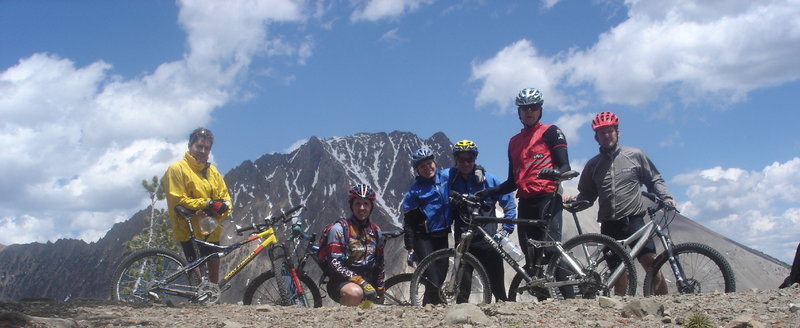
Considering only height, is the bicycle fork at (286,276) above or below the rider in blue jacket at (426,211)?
below

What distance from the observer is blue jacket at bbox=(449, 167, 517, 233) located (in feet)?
23.7

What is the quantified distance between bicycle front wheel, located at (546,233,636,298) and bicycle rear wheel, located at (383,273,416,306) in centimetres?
186

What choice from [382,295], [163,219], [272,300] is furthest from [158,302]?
[163,219]

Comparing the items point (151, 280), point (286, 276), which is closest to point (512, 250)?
point (286, 276)

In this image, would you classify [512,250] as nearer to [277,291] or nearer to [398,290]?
[398,290]

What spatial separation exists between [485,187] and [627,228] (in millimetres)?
1781

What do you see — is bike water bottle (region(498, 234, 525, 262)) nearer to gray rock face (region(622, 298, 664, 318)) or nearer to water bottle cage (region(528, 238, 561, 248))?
water bottle cage (region(528, 238, 561, 248))

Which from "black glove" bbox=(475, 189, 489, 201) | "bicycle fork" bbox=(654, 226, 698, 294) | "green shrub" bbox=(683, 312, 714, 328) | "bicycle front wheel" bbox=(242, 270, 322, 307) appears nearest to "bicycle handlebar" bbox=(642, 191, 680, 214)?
"bicycle fork" bbox=(654, 226, 698, 294)

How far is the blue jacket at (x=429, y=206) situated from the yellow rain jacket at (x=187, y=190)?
8.26 ft

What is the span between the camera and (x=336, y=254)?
22.3 feet

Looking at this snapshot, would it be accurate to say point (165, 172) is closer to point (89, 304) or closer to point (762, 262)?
point (89, 304)

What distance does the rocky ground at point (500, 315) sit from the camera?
15.1ft

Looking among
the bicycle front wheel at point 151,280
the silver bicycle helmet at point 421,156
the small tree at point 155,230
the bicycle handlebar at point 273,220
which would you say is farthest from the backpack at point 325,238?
the small tree at point 155,230

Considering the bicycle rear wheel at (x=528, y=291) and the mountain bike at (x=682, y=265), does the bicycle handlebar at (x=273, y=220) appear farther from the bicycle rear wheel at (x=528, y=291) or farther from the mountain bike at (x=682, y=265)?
the mountain bike at (x=682, y=265)
